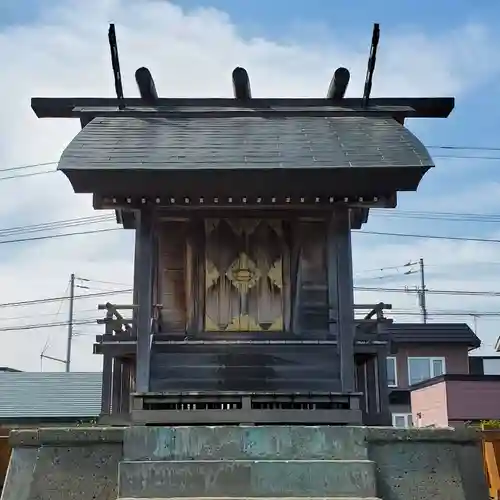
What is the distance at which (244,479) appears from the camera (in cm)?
643

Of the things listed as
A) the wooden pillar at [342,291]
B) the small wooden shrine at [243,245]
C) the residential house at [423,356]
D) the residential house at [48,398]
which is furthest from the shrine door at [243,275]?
the residential house at [423,356]

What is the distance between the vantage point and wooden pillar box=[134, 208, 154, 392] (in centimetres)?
803

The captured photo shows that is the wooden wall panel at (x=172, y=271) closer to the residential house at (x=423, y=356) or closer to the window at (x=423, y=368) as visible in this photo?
the residential house at (x=423, y=356)

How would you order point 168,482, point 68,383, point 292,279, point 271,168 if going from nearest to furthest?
point 168,482
point 271,168
point 292,279
point 68,383

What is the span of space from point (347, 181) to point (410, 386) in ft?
70.9

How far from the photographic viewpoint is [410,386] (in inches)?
1100

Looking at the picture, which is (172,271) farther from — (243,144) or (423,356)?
(423,356)

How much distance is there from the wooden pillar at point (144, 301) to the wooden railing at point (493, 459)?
13.8ft

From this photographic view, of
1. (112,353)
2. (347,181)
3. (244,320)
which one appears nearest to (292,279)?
(244,320)

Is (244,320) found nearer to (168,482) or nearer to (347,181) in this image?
(347,181)

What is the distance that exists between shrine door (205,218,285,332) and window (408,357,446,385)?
21.5 meters

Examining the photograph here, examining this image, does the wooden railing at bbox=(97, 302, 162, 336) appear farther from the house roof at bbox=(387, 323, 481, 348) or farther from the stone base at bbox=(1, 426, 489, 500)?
the house roof at bbox=(387, 323, 481, 348)

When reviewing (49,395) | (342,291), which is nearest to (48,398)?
(49,395)

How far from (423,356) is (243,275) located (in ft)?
71.3
